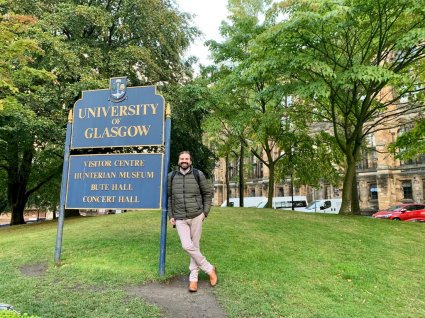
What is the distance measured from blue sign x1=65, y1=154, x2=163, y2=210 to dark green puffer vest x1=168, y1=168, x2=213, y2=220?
874 mm

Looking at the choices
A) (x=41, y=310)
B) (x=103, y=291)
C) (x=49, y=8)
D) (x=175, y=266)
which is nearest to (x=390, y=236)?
(x=175, y=266)

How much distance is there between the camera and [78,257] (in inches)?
279

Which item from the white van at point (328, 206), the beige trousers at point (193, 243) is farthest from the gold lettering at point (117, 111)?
the white van at point (328, 206)

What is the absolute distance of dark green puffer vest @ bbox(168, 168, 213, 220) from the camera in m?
5.56

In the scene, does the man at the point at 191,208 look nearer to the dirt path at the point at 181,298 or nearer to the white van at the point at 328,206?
the dirt path at the point at 181,298

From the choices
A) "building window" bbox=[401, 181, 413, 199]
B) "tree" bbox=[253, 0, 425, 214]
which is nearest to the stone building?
"building window" bbox=[401, 181, 413, 199]

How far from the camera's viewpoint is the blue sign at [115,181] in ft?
21.7

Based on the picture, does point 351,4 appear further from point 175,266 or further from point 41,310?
point 41,310

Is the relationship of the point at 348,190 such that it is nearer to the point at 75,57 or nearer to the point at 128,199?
the point at 128,199

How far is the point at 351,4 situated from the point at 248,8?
11.1 m

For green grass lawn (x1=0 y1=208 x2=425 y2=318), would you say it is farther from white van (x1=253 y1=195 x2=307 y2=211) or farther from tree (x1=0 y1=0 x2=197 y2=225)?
white van (x1=253 y1=195 x2=307 y2=211)

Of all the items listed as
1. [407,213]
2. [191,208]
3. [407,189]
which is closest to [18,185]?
[191,208]

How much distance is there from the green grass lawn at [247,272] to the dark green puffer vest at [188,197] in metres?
1.21

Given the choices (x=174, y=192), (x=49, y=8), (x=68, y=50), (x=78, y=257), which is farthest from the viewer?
(x=49, y=8)
